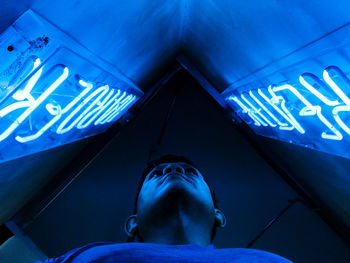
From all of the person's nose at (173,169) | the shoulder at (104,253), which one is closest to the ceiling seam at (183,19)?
the person's nose at (173,169)

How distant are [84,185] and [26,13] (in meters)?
2.98

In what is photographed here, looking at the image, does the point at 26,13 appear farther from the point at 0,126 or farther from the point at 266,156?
the point at 266,156

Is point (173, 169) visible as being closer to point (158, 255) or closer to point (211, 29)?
point (158, 255)

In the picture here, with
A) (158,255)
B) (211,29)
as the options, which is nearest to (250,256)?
(158,255)

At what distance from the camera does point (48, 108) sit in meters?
1.14

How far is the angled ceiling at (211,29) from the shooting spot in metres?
0.87

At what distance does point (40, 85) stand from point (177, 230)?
125 centimetres

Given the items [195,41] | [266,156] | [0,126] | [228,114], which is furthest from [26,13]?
[266,156]

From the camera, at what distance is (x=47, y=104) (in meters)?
1.11

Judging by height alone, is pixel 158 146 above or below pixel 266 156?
above

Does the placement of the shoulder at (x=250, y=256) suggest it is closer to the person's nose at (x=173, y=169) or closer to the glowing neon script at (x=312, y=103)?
the glowing neon script at (x=312, y=103)

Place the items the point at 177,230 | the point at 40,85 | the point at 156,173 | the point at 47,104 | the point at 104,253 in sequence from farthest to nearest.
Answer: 1. the point at 156,173
2. the point at 177,230
3. the point at 104,253
4. the point at 47,104
5. the point at 40,85

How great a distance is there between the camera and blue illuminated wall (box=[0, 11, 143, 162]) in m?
0.77

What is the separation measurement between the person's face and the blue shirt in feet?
1.25
